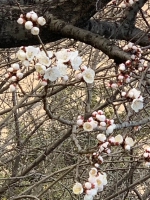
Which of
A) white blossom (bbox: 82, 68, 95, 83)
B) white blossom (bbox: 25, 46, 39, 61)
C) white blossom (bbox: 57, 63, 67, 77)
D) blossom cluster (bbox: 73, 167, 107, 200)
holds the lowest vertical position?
blossom cluster (bbox: 73, 167, 107, 200)

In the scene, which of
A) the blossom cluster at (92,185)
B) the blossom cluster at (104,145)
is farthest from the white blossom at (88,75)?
the blossom cluster at (92,185)

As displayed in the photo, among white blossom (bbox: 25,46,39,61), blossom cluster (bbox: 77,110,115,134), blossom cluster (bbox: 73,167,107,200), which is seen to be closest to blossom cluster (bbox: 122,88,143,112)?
blossom cluster (bbox: 77,110,115,134)

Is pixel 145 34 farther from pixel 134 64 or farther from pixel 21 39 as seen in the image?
pixel 21 39

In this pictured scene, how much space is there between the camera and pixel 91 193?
139 cm

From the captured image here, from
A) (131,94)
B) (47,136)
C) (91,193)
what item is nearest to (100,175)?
(91,193)

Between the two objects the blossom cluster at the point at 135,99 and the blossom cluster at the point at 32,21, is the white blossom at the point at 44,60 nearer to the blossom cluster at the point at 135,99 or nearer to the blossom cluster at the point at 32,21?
the blossom cluster at the point at 32,21

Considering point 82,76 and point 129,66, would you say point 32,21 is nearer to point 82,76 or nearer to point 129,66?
point 82,76

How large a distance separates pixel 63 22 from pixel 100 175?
0.71 meters

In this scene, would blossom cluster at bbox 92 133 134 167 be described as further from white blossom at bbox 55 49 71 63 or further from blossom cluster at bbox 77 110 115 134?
white blossom at bbox 55 49 71 63

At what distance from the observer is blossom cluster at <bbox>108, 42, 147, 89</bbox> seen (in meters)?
1.60

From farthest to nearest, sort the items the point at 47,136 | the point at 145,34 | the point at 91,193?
the point at 47,136 < the point at 145,34 < the point at 91,193

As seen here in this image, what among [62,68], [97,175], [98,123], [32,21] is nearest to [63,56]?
[62,68]

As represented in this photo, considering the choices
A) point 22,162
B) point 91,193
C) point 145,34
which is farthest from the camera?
point 22,162

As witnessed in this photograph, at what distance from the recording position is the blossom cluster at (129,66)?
63.1 inches
